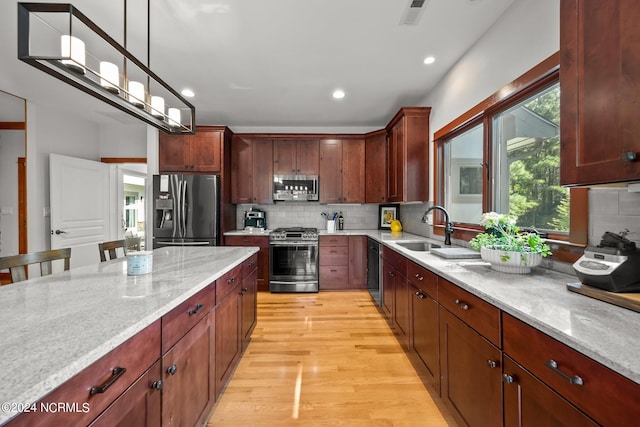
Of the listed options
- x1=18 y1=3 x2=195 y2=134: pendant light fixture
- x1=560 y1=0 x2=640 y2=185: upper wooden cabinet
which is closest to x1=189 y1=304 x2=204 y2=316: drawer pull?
x1=18 y1=3 x2=195 y2=134: pendant light fixture

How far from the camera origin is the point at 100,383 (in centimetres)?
68

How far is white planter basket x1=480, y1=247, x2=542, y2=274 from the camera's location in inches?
53.2

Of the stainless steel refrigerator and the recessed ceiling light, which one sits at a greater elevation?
the recessed ceiling light

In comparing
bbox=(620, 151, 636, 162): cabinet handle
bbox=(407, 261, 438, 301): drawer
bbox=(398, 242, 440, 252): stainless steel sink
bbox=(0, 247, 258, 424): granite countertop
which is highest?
bbox=(620, 151, 636, 162): cabinet handle

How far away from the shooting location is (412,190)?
333 centimetres

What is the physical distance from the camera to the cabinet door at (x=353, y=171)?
4.32 meters

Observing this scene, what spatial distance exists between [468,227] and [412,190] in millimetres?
961

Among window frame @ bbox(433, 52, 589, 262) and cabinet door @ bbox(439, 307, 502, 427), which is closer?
cabinet door @ bbox(439, 307, 502, 427)

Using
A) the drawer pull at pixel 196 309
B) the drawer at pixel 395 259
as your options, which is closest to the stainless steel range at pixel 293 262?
the drawer at pixel 395 259

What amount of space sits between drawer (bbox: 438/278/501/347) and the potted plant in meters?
0.30

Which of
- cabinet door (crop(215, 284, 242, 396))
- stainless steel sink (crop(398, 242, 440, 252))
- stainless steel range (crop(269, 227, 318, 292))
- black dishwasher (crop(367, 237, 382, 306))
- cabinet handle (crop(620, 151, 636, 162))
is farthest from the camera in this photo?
stainless steel range (crop(269, 227, 318, 292))

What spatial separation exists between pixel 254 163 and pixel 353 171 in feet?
5.34

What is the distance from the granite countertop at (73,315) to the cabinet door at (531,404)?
1.24 m

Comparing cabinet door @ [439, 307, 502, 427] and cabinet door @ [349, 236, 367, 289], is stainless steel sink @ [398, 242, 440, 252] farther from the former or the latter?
cabinet door @ [439, 307, 502, 427]
